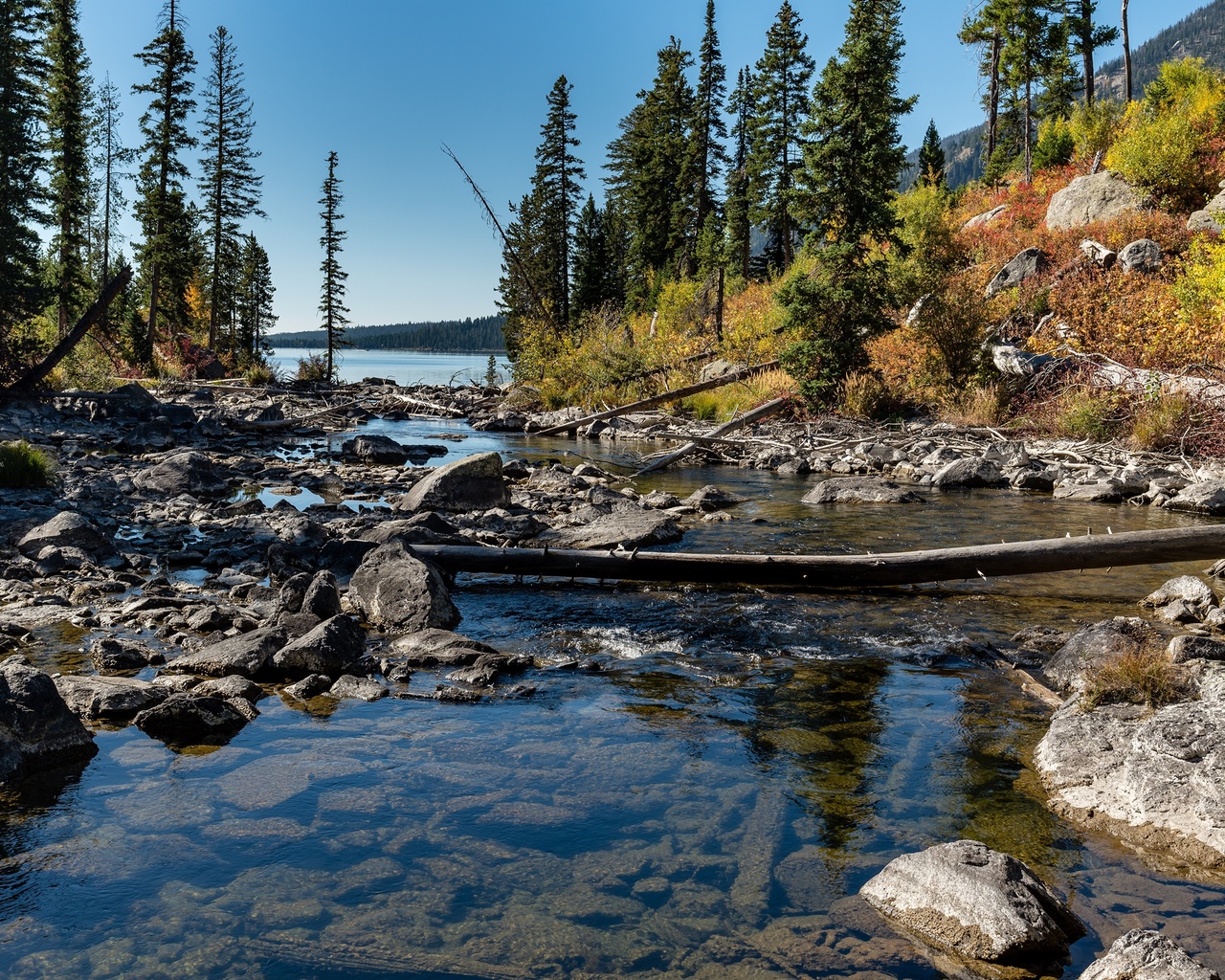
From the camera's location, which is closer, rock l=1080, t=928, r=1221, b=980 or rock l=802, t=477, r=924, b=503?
rock l=1080, t=928, r=1221, b=980

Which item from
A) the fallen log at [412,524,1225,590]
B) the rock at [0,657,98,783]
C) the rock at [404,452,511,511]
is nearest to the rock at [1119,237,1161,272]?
the fallen log at [412,524,1225,590]

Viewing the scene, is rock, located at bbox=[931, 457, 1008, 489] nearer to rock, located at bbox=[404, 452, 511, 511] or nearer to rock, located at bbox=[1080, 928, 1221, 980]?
rock, located at bbox=[404, 452, 511, 511]

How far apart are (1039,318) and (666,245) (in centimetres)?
3629

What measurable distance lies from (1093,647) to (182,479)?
571 inches

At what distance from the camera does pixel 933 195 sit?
40500 millimetres

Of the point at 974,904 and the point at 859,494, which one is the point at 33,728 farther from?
the point at 859,494

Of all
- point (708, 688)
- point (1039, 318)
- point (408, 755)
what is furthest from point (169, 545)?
point (1039, 318)

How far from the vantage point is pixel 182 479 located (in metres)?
15.2

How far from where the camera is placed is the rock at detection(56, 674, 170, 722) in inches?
232

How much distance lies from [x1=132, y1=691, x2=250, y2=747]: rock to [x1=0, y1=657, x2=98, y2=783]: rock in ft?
1.32

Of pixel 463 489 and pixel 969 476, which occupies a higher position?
pixel 969 476

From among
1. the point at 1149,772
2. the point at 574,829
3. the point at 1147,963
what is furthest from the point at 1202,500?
the point at 574,829

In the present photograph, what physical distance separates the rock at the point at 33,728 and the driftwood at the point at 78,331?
55.2 ft

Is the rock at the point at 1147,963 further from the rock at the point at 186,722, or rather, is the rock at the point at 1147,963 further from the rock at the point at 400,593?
Result: the rock at the point at 400,593
